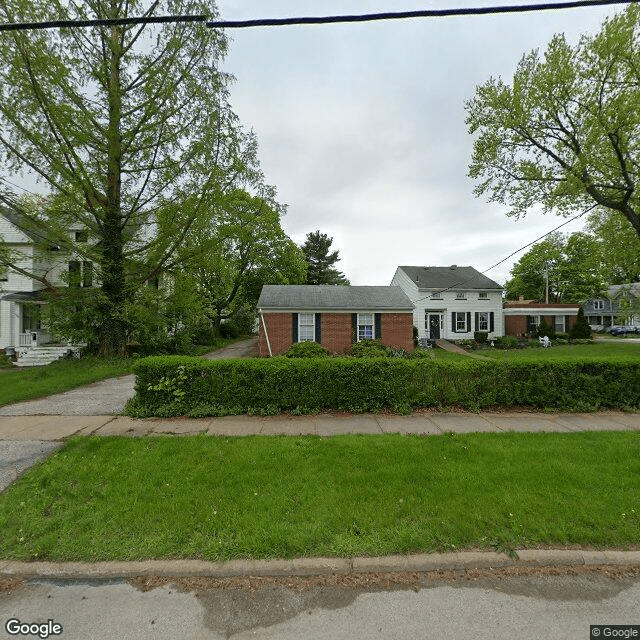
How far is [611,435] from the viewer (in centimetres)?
530

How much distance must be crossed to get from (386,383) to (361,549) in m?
4.17

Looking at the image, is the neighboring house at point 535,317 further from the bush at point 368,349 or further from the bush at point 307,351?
the bush at point 307,351

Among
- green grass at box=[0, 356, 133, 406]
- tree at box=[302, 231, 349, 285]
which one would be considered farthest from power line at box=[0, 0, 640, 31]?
tree at box=[302, 231, 349, 285]

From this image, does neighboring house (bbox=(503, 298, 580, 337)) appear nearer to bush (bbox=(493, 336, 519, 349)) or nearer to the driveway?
bush (bbox=(493, 336, 519, 349))

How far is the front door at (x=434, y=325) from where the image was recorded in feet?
84.1

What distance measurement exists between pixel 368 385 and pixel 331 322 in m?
10.3

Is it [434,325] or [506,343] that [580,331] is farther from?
[434,325]

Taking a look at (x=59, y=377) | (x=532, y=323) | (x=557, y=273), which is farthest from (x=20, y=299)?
(x=557, y=273)

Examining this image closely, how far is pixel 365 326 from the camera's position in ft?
56.4

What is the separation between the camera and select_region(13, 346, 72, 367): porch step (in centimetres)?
1553

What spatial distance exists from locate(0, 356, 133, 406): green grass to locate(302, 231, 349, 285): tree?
1086 inches

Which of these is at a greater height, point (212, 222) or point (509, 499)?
point (212, 222)

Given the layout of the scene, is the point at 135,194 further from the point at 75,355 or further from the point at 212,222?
the point at 75,355

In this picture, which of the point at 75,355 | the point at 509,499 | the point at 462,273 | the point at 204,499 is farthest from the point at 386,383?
the point at 462,273
